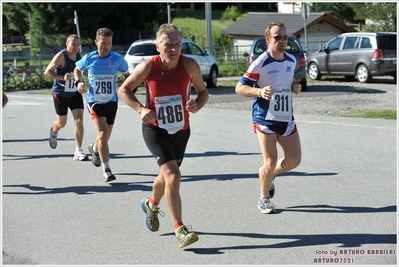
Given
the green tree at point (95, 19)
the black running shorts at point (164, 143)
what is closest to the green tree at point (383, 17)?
the green tree at point (95, 19)

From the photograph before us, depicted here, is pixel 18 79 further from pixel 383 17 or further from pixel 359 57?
pixel 383 17

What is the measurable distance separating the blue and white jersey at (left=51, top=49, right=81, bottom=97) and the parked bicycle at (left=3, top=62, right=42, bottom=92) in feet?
58.5

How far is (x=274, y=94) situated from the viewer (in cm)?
770

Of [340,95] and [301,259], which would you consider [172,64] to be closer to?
[301,259]

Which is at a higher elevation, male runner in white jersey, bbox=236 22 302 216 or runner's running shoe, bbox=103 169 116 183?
male runner in white jersey, bbox=236 22 302 216

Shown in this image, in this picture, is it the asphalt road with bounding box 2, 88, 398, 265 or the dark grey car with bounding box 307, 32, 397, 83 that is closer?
the asphalt road with bounding box 2, 88, 398, 265

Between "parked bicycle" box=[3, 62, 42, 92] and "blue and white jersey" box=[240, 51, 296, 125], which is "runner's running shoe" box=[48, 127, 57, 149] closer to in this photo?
"blue and white jersey" box=[240, 51, 296, 125]

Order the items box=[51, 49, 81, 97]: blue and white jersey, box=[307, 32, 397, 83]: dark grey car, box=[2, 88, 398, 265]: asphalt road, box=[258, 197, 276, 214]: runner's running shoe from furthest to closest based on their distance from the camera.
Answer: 1. box=[307, 32, 397, 83]: dark grey car
2. box=[51, 49, 81, 97]: blue and white jersey
3. box=[258, 197, 276, 214]: runner's running shoe
4. box=[2, 88, 398, 265]: asphalt road

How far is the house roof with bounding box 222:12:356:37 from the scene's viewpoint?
59062 mm

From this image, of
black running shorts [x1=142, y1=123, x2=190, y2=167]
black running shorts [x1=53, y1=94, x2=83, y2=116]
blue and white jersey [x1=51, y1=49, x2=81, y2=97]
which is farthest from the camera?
black running shorts [x1=53, y1=94, x2=83, y2=116]

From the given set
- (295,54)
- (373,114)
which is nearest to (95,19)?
(295,54)

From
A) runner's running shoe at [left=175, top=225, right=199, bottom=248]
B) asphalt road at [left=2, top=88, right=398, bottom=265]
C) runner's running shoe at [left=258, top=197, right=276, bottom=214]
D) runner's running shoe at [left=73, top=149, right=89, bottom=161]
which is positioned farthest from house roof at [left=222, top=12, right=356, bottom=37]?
runner's running shoe at [left=175, top=225, right=199, bottom=248]

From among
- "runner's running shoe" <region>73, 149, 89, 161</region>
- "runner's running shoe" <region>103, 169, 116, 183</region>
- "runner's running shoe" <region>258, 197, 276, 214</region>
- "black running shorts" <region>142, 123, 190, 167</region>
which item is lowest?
"runner's running shoe" <region>73, 149, 89, 161</region>

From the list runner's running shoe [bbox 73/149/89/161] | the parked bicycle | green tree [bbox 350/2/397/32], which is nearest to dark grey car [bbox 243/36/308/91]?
the parked bicycle
